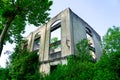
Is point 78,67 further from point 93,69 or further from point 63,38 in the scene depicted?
point 63,38

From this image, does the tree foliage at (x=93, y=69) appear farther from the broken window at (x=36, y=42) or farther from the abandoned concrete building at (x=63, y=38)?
the broken window at (x=36, y=42)

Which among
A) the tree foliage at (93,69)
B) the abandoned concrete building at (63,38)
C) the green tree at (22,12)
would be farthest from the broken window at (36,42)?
the tree foliage at (93,69)

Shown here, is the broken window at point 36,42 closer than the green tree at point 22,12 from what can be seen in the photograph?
No

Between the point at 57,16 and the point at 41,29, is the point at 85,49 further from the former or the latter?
the point at 41,29

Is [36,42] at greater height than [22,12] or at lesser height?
lesser

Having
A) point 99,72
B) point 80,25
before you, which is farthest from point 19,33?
point 99,72

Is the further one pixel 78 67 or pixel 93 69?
pixel 78 67

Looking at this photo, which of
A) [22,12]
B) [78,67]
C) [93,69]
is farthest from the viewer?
[22,12]

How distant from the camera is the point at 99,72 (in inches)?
385

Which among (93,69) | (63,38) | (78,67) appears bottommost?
(93,69)

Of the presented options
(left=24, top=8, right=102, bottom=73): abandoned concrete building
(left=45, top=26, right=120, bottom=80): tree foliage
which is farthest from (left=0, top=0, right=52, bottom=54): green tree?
(left=45, top=26, right=120, bottom=80): tree foliage

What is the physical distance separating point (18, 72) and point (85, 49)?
7259mm

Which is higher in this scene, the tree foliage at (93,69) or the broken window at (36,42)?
the broken window at (36,42)

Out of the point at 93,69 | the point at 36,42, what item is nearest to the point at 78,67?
the point at 93,69
